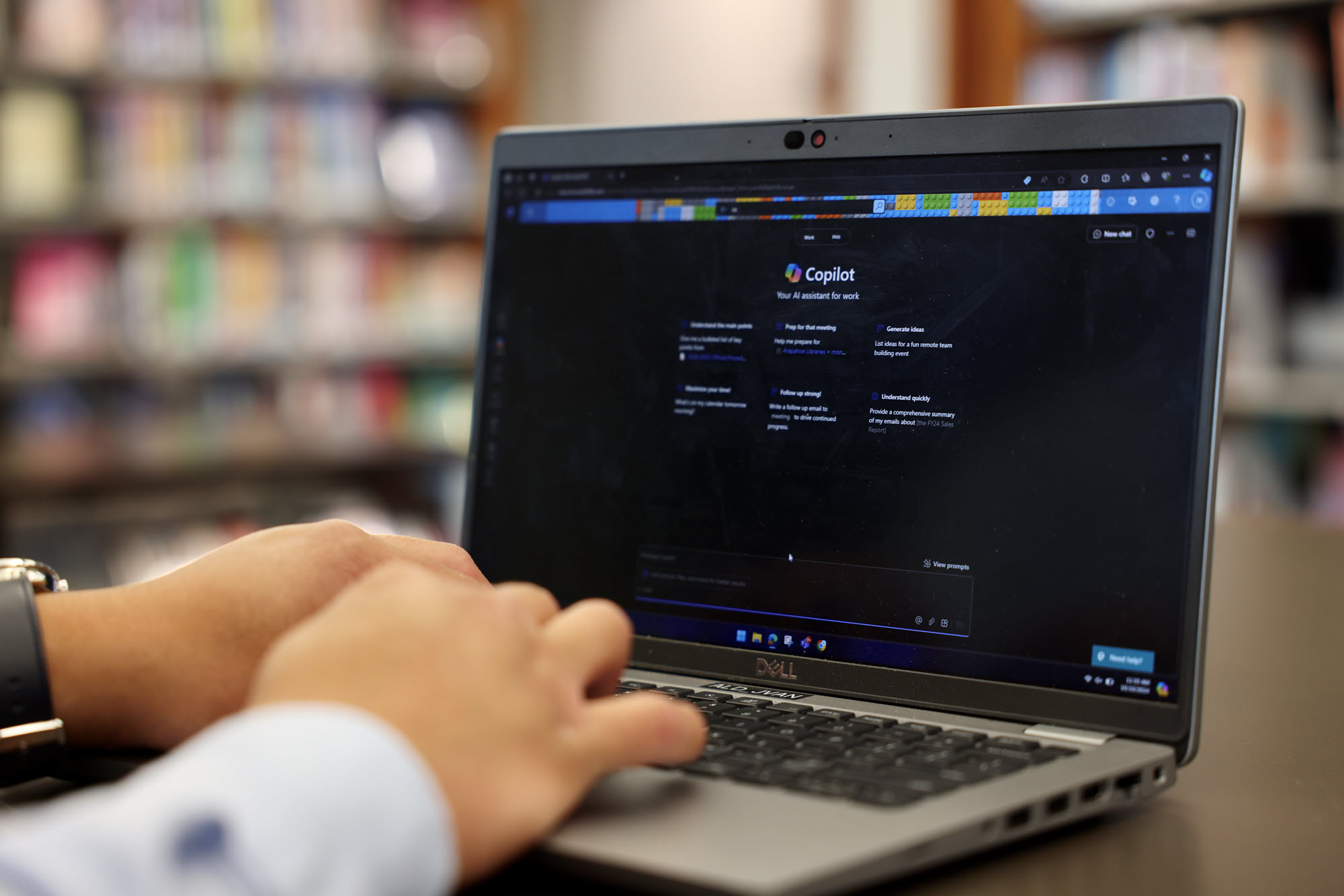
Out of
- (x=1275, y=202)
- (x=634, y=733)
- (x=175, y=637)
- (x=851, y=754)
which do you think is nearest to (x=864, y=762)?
(x=851, y=754)

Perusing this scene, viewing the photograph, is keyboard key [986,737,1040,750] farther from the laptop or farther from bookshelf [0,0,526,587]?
bookshelf [0,0,526,587]

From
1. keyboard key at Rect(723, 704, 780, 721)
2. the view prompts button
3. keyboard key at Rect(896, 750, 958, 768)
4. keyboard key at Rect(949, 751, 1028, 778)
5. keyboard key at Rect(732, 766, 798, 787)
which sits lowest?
keyboard key at Rect(723, 704, 780, 721)

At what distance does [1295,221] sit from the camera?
2.80m

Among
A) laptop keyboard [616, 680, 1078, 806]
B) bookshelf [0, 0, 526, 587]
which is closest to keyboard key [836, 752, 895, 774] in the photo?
laptop keyboard [616, 680, 1078, 806]

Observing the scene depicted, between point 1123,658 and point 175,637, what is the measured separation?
1.54 ft

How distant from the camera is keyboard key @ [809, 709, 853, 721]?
640 mm

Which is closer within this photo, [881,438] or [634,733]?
[634,733]

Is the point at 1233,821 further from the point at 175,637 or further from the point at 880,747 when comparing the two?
the point at 175,637

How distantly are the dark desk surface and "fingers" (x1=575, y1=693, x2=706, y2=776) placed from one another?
1.9 inches

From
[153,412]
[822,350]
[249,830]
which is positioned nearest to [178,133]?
[153,412]

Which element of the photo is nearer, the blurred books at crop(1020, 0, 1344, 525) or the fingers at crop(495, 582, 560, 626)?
the fingers at crop(495, 582, 560, 626)

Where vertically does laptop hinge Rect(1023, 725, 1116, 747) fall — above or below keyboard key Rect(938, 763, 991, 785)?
below

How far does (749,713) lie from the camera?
0.65 m

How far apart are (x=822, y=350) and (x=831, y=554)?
0.12 metres
